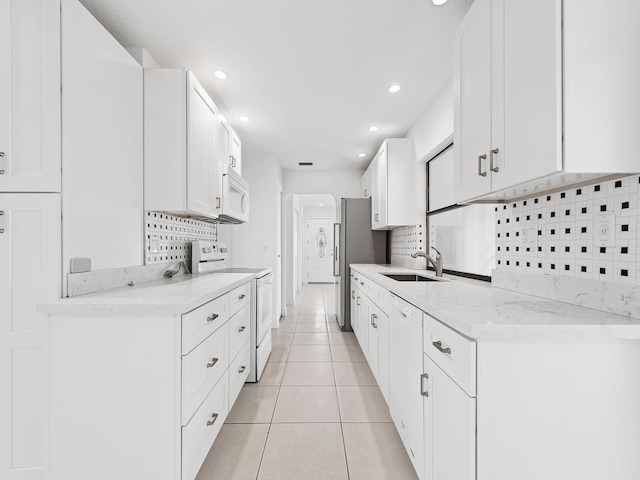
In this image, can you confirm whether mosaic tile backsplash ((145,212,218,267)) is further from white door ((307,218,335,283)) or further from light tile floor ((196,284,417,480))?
white door ((307,218,335,283))

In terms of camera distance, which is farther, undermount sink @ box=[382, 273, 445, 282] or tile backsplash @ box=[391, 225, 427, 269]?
tile backsplash @ box=[391, 225, 427, 269]

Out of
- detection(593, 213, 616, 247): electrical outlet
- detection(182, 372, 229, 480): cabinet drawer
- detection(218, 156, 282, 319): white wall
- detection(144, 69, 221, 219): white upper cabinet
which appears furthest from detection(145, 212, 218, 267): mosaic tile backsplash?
detection(593, 213, 616, 247): electrical outlet

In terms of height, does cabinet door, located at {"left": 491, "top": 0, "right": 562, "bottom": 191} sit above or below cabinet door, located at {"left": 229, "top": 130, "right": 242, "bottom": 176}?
below

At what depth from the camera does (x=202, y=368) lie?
1.50 meters

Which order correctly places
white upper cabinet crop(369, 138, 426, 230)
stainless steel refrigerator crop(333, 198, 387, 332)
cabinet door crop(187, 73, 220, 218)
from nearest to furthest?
cabinet door crop(187, 73, 220, 218), white upper cabinet crop(369, 138, 426, 230), stainless steel refrigerator crop(333, 198, 387, 332)

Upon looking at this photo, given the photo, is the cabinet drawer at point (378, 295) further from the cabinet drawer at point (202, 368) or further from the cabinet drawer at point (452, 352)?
the cabinet drawer at point (202, 368)

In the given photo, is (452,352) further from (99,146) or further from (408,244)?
(408,244)

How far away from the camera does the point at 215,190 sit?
2.63m

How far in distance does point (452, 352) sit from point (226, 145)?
8.79ft

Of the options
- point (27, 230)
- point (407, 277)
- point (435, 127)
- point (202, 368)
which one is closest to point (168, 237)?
point (27, 230)

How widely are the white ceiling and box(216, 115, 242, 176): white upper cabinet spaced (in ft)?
0.78

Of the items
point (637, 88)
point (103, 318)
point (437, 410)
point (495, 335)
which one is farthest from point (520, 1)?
point (103, 318)

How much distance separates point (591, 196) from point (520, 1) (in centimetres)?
79

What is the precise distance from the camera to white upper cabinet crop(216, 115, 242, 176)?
277 centimetres
